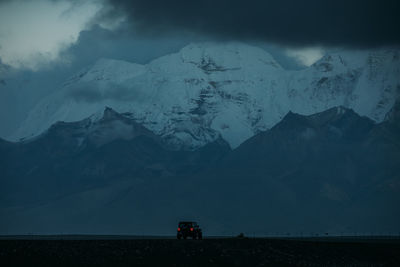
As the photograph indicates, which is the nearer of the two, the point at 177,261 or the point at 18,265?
the point at 18,265

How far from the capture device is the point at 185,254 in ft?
415

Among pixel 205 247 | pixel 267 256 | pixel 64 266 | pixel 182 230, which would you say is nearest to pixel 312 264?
pixel 267 256

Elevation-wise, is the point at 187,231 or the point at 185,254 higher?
the point at 187,231

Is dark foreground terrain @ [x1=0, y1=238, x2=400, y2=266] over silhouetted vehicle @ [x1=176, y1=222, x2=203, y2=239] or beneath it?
beneath

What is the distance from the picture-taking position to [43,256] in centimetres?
12050

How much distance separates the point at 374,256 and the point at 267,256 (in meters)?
26.5

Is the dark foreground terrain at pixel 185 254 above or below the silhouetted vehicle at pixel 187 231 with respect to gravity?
below

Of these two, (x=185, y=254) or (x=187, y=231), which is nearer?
(x=185, y=254)

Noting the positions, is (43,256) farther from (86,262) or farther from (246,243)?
(246,243)

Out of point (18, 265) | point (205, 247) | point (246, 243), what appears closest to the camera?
point (18, 265)

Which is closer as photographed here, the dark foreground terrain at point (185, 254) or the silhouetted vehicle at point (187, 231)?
the dark foreground terrain at point (185, 254)

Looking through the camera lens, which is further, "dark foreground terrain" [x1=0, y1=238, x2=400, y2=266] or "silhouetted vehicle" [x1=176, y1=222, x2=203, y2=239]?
"silhouetted vehicle" [x1=176, y1=222, x2=203, y2=239]

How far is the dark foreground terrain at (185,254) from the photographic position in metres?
120

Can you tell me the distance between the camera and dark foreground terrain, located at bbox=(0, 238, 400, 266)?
394 ft
